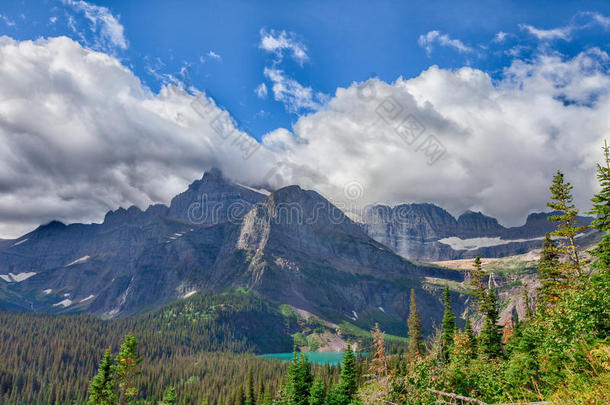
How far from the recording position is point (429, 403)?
1673cm

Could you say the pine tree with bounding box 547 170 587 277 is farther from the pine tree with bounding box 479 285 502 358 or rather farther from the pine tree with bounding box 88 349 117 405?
the pine tree with bounding box 88 349 117 405

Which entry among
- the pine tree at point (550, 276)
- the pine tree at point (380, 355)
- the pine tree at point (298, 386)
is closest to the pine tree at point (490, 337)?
the pine tree at point (550, 276)

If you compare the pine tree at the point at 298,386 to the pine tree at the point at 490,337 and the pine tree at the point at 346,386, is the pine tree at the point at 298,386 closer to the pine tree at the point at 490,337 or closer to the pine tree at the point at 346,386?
the pine tree at the point at 346,386

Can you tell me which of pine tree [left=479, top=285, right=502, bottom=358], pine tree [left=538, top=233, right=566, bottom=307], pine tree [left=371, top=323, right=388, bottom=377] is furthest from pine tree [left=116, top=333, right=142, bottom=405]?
pine tree [left=538, top=233, right=566, bottom=307]

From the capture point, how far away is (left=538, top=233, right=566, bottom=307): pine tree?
43906 millimetres

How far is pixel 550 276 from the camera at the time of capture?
49.3 meters

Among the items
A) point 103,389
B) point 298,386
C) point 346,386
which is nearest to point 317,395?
point 298,386

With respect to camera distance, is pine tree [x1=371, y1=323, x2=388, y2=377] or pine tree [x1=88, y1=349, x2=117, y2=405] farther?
pine tree [x1=88, y1=349, x2=117, y2=405]

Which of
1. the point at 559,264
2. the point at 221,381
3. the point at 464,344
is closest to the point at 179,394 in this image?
the point at 221,381

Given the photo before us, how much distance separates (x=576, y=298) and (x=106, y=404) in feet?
183

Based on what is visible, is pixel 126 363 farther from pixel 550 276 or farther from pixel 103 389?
pixel 550 276

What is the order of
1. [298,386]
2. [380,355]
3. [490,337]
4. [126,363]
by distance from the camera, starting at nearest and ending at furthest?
1. [380,355]
2. [490,337]
3. [126,363]
4. [298,386]

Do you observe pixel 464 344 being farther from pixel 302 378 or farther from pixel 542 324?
pixel 302 378

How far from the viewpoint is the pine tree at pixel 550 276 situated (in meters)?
43.9
